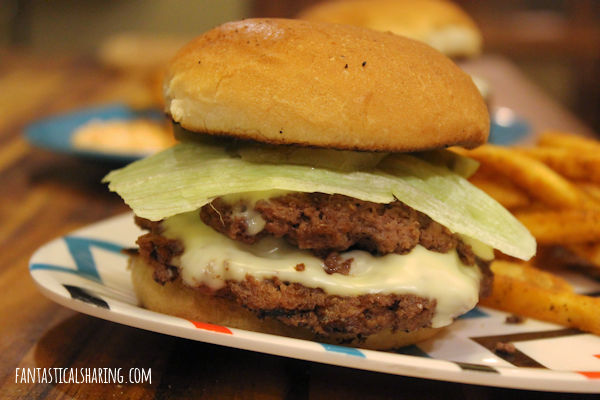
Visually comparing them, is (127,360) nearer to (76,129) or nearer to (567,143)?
(567,143)

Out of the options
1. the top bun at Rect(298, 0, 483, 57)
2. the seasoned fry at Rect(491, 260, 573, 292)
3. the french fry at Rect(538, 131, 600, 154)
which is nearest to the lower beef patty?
the seasoned fry at Rect(491, 260, 573, 292)

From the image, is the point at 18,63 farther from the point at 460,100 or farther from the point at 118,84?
the point at 460,100

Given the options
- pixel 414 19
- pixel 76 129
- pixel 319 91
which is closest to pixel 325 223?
pixel 319 91

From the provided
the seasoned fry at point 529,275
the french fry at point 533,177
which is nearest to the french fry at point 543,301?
the seasoned fry at point 529,275

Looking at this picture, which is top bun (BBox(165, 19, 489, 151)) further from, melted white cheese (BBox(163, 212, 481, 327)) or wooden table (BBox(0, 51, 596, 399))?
wooden table (BBox(0, 51, 596, 399))

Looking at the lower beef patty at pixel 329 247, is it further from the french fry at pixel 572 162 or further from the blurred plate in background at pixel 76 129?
the blurred plate in background at pixel 76 129
